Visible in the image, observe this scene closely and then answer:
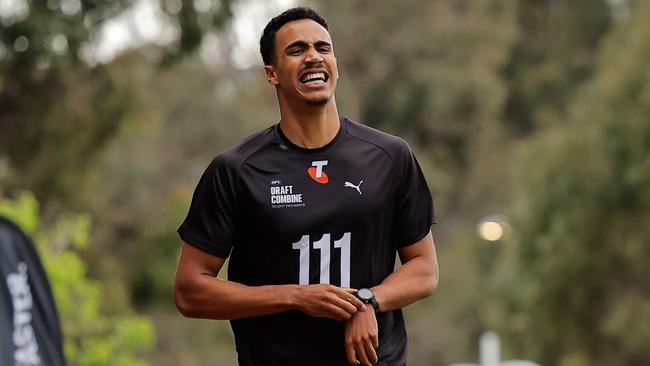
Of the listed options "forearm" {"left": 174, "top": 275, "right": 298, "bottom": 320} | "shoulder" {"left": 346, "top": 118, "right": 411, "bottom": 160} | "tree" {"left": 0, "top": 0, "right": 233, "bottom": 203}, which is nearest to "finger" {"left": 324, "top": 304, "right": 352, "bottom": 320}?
"forearm" {"left": 174, "top": 275, "right": 298, "bottom": 320}

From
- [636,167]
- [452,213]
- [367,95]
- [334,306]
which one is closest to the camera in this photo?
[334,306]

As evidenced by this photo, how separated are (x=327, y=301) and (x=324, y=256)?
0.65ft

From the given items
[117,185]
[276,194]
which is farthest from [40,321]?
[117,185]

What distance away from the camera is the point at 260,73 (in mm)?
33656

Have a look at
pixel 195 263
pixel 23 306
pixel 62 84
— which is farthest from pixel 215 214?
pixel 62 84

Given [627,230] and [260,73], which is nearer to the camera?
[627,230]

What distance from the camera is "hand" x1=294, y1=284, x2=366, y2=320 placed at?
3.85 meters

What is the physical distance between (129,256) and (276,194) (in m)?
24.8

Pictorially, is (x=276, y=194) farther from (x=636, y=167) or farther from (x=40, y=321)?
(x=636, y=167)

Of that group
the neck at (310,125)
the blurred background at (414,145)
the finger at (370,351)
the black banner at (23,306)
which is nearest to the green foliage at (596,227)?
the blurred background at (414,145)

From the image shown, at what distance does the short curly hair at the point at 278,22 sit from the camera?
4.12 metres

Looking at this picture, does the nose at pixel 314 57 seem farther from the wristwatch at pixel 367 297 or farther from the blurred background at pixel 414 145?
the blurred background at pixel 414 145

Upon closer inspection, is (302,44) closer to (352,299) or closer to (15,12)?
(352,299)

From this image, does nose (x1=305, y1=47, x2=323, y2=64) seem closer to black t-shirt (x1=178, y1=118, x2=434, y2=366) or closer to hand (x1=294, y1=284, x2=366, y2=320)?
black t-shirt (x1=178, y1=118, x2=434, y2=366)
